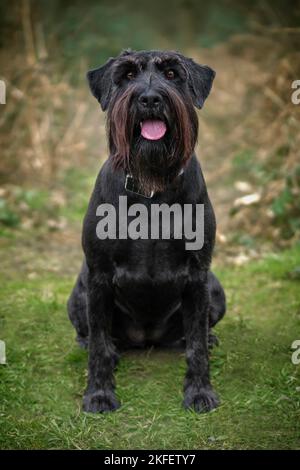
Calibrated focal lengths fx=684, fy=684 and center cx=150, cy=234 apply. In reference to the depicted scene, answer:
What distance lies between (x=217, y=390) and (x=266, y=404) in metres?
0.28

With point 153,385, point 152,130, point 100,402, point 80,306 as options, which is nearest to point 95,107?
point 80,306

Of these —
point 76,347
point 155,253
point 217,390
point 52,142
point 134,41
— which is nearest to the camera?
point 155,253

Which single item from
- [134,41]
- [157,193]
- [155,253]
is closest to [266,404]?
[155,253]

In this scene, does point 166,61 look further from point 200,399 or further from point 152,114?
point 200,399

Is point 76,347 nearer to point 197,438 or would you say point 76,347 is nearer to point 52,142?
point 197,438

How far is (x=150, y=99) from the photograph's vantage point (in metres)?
2.93

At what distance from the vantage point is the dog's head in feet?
9.73

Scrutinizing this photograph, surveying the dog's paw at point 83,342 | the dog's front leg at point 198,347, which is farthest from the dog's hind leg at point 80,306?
the dog's front leg at point 198,347

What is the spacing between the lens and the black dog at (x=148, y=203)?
3.05m

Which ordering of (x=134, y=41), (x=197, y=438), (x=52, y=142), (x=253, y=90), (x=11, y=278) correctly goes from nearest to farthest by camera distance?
(x=197, y=438) → (x=11, y=278) → (x=52, y=142) → (x=253, y=90) → (x=134, y=41)

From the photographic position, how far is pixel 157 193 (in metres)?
3.25

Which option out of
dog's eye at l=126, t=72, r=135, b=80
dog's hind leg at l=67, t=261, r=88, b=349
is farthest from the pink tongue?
dog's hind leg at l=67, t=261, r=88, b=349

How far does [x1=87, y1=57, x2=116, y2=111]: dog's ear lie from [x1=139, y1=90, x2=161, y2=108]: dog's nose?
369 millimetres

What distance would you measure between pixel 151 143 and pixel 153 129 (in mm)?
63
